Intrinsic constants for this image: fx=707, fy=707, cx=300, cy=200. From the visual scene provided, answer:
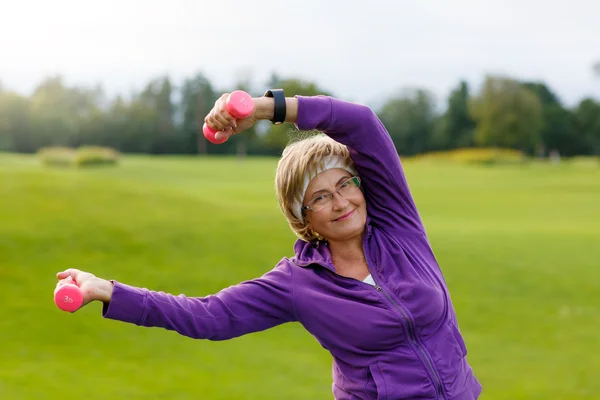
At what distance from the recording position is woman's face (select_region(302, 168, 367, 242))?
7.10ft

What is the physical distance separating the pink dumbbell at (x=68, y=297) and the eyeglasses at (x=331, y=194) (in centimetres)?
74

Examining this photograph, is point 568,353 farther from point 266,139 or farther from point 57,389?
point 266,139

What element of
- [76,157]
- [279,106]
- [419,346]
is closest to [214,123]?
[279,106]

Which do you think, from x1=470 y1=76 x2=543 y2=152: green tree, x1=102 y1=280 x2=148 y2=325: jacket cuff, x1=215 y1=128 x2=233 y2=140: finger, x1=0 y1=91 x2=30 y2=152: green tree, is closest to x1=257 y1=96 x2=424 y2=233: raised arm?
x1=215 y1=128 x2=233 y2=140: finger

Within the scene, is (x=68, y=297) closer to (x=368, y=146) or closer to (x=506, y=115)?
(x=368, y=146)

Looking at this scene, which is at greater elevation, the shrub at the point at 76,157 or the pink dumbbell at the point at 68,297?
the pink dumbbell at the point at 68,297

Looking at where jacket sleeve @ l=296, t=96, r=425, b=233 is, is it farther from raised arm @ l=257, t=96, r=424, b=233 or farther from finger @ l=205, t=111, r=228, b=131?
finger @ l=205, t=111, r=228, b=131

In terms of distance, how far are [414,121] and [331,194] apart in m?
42.5

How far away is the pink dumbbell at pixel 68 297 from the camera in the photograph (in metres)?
1.78

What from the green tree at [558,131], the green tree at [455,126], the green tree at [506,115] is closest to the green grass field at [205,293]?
the green tree at [506,115]

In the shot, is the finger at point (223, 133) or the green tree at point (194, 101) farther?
the green tree at point (194, 101)

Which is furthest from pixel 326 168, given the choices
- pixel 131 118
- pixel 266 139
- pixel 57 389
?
pixel 266 139

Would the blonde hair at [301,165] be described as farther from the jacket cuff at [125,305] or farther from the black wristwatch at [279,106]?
the jacket cuff at [125,305]

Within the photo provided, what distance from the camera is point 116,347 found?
5.95 metres
